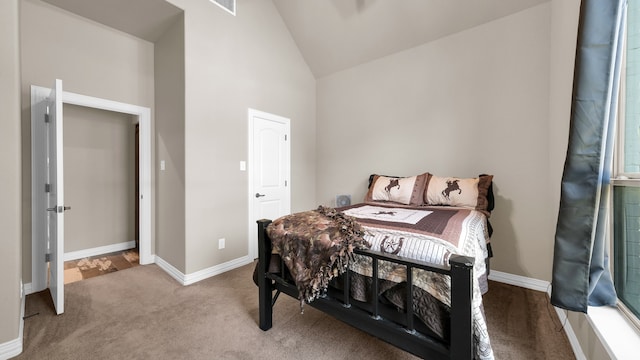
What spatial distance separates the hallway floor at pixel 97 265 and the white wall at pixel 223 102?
1143 millimetres

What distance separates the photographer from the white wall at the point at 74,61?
7.55 feet

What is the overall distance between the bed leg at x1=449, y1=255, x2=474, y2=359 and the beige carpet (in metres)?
0.67

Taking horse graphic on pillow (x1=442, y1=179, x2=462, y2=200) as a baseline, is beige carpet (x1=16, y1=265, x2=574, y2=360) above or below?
below

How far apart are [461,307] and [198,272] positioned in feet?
8.23

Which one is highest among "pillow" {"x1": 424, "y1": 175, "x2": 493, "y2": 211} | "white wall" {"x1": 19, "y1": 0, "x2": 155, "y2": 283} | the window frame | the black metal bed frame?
"white wall" {"x1": 19, "y1": 0, "x2": 155, "y2": 283}

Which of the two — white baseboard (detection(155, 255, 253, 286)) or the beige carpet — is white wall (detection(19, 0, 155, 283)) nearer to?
white baseboard (detection(155, 255, 253, 286))

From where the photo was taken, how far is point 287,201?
3.71m

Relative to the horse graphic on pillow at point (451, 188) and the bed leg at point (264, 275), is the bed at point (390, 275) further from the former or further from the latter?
→ the horse graphic on pillow at point (451, 188)

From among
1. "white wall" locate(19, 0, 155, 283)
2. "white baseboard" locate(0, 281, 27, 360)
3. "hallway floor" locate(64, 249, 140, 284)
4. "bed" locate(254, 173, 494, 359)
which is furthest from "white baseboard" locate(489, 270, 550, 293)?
"hallway floor" locate(64, 249, 140, 284)

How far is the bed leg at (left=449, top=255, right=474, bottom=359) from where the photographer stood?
3.07 ft

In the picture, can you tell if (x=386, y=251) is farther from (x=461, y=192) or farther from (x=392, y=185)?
(x=392, y=185)

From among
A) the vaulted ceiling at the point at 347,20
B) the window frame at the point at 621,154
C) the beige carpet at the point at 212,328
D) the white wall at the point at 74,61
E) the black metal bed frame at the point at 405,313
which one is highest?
the vaulted ceiling at the point at 347,20

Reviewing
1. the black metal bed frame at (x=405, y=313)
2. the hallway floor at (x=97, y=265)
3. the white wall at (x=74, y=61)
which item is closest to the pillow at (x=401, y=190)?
the black metal bed frame at (x=405, y=313)

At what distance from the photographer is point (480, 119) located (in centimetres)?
270
